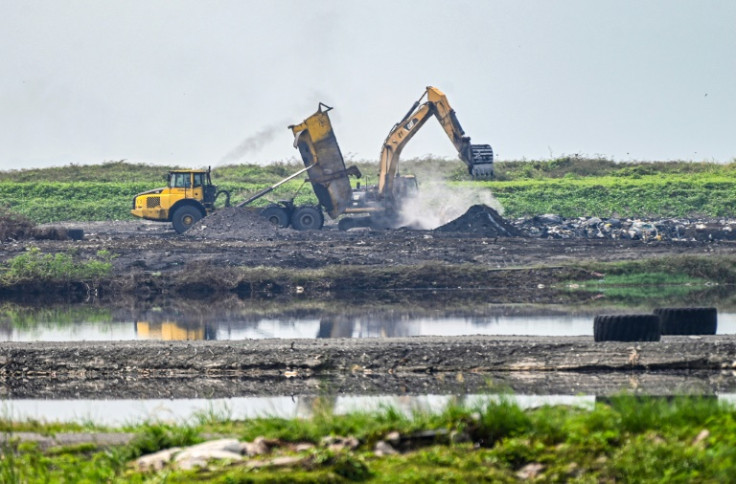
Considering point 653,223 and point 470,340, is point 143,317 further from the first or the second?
point 653,223

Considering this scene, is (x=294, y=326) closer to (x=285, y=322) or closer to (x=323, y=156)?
(x=285, y=322)

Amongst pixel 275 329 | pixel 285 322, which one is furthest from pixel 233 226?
pixel 275 329

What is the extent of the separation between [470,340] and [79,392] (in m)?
5.91

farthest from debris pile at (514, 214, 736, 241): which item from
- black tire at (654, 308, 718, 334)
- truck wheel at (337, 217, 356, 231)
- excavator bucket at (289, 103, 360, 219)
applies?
black tire at (654, 308, 718, 334)

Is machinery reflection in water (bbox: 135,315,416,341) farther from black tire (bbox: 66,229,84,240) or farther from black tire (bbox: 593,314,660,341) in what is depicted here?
black tire (bbox: 66,229,84,240)

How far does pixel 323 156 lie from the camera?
45.0m

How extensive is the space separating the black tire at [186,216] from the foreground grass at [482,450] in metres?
36.1

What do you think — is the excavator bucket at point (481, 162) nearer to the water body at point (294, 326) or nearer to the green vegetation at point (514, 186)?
the green vegetation at point (514, 186)

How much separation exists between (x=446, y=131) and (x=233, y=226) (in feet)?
26.9

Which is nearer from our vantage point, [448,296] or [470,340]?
[470,340]

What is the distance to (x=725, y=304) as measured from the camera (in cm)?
2811

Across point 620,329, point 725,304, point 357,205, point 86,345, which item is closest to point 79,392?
point 86,345

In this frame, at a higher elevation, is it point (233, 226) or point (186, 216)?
point (186, 216)

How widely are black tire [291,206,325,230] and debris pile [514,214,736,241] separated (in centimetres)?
751
